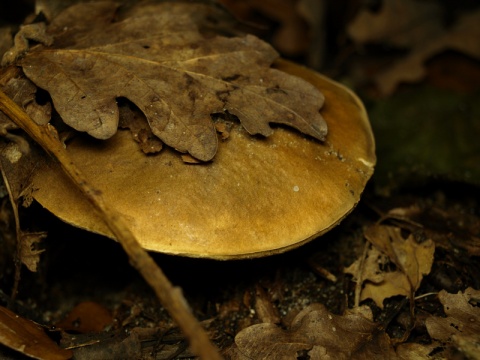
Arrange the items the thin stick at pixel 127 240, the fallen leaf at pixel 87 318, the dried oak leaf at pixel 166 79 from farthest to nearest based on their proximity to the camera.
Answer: the fallen leaf at pixel 87 318 → the dried oak leaf at pixel 166 79 → the thin stick at pixel 127 240

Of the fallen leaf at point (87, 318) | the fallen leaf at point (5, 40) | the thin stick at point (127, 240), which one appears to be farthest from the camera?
Result: the fallen leaf at point (87, 318)

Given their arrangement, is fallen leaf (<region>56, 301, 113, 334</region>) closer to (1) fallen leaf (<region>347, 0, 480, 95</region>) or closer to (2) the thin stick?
(2) the thin stick

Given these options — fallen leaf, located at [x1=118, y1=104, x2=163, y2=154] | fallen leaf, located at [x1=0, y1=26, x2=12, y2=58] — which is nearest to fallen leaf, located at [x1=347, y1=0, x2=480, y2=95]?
fallen leaf, located at [x1=118, y1=104, x2=163, y2=154]

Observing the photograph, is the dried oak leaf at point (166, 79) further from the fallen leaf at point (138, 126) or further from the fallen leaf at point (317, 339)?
the fallen leaf at point (317, 339)

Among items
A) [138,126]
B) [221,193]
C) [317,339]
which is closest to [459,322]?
[317,339]

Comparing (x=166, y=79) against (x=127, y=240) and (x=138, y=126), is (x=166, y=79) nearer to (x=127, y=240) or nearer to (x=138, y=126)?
(x=138, y=126)

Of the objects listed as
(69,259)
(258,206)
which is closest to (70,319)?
(69,259)

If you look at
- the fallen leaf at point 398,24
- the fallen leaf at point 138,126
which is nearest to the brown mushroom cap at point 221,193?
the fallen leaf at point 138,126

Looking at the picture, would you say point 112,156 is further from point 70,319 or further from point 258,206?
point 70,319
